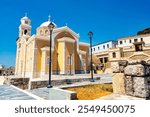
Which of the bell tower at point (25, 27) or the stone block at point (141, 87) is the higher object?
the bell tower at point (25, 27)

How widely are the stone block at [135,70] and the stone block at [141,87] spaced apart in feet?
0.57

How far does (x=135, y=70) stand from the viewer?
18.1ft

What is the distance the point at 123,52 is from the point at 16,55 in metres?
29.5

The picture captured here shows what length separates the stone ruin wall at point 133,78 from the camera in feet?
17.3

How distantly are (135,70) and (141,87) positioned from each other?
622 mm

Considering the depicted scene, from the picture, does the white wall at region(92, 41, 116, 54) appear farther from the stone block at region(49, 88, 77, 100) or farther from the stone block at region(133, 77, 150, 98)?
the stone block at region(133, 77, 150, 98)

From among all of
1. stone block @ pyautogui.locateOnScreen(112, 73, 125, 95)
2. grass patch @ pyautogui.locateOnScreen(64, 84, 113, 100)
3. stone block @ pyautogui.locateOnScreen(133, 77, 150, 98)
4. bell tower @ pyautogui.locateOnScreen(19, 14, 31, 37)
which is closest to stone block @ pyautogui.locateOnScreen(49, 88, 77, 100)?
grass patch @ pyautogui.locateOnScreen(64, 84, 113, 100)

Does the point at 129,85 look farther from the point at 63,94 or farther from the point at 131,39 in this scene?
the point at 131,39

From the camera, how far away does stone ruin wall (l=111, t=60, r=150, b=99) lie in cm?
528

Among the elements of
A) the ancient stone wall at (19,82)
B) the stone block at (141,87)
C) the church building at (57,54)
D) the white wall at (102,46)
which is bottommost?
the ancient stone wall at (19,82)

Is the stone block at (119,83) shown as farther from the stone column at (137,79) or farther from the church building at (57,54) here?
the church building at (57,54)

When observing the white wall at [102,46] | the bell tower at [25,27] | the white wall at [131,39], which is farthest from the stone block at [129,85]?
the white wall at [102,46]

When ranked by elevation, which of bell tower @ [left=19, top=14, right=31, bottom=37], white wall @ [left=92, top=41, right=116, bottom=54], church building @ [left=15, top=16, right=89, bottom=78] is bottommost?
church building @ [left=15, top=16, right=89, bottom=78]

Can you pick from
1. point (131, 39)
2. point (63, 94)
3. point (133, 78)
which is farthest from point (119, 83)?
point (131, 39)
